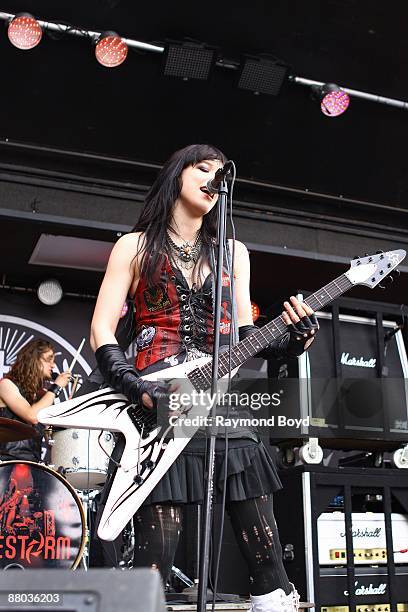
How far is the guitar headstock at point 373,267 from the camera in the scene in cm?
294

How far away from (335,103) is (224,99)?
76 cm

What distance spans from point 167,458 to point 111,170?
3947 millimetres

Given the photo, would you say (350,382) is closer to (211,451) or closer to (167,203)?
(167,203)

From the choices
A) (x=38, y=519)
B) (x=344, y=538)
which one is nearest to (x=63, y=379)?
(x=38, y=519)

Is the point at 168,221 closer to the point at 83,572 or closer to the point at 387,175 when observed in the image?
the point at 83,572

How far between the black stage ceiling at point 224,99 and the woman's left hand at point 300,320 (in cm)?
301

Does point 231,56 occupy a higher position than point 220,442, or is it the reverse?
point 231,56

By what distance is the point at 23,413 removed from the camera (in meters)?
5.43

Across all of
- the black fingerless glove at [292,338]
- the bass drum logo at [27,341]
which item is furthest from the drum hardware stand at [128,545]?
the black fingerless glove at [292,338]

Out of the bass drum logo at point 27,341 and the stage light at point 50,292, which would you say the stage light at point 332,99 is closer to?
the stage light at point 50,292

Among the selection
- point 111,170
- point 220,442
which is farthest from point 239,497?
point 111,170

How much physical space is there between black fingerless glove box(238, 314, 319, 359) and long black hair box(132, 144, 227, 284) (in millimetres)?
266

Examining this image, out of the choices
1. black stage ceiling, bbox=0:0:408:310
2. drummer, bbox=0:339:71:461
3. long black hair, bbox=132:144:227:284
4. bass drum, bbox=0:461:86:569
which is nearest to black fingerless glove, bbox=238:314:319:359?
long black hair, bbox=132:144:227:284

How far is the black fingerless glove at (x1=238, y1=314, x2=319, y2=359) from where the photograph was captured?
2371mm
